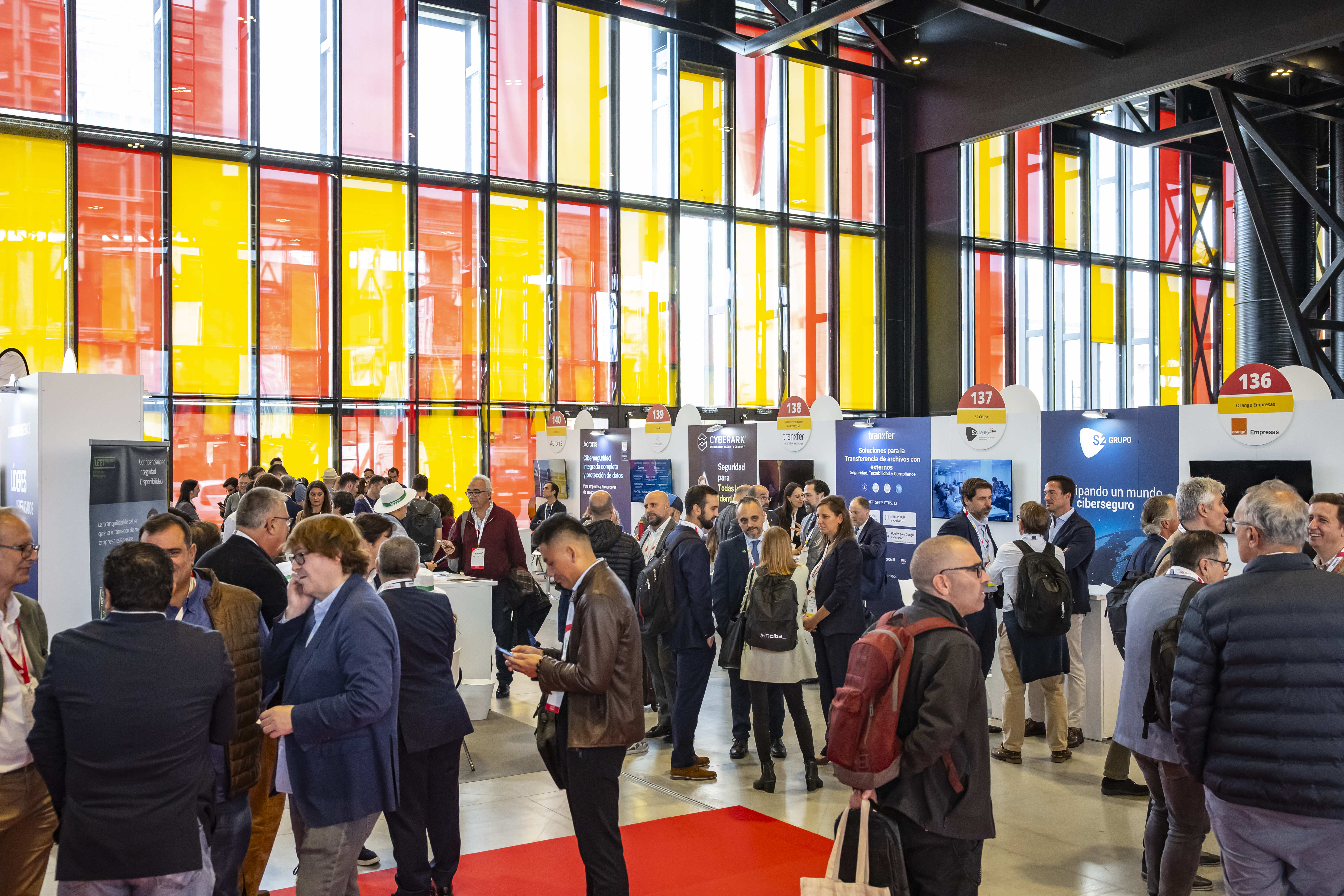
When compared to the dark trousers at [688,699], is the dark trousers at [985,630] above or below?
above

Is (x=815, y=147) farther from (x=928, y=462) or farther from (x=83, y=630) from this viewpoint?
(x=83, y=630)

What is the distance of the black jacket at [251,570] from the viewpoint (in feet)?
11.6

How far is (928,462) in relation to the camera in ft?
30.4

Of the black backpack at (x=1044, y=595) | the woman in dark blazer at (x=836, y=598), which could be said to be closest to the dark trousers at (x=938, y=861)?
the woman in dark blazer at (x=836, y=598)

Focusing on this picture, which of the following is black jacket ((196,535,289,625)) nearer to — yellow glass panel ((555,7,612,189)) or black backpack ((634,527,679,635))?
black backpack ((634,527,679,635))

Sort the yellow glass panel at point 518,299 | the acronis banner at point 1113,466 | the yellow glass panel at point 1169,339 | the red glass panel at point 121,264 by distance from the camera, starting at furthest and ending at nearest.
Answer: the yellow glass panel at point 1169,339 < the yellow glass panel at point 518,299 < the red glass panel at point 121,264 < the acronis banner at point 1113,466

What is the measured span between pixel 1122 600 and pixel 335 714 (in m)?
3.41

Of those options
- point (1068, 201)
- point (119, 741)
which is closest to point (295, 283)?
point (119, 741)

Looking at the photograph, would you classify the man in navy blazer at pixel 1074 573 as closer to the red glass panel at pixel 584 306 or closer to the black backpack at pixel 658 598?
the black backpack at pixel 658 598

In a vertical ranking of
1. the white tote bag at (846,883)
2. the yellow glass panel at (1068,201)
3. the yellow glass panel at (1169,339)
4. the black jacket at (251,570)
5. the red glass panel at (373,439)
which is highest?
the yellow glass panel at (1068,201)

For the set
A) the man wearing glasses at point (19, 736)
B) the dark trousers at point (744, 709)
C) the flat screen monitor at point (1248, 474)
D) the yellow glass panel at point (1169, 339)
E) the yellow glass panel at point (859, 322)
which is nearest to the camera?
the man wearing glasses at point (19, 736)

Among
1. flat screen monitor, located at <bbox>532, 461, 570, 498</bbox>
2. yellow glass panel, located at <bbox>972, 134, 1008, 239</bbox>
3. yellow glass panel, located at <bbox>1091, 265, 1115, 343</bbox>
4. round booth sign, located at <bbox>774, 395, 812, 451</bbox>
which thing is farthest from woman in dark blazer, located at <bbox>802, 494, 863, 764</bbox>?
yellow glass panel, located at <bbox>1091, 265, 1115, 343</bbox>

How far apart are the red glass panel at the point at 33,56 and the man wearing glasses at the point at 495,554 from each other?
25.4 feet

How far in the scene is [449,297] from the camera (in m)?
13.6
